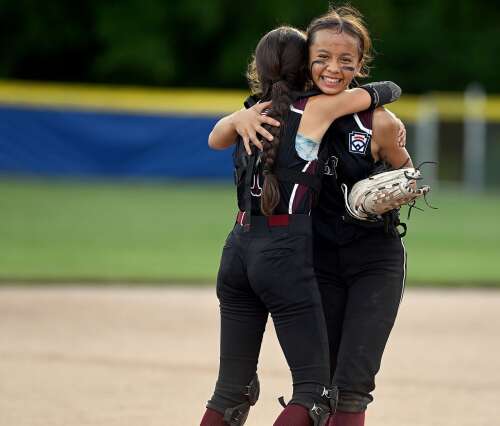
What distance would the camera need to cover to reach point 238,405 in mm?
4359

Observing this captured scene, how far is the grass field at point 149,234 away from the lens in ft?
39.8

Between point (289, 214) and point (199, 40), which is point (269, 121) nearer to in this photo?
point (289, 214)

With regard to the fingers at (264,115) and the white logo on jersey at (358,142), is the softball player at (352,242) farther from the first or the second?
the fingers at (264,115)

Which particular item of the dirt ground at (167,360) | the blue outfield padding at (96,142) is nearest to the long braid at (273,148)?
the dirt ground at (167,360)

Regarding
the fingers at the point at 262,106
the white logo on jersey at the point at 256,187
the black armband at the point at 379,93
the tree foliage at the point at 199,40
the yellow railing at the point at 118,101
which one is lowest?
the yellow railing at the point at 118,101

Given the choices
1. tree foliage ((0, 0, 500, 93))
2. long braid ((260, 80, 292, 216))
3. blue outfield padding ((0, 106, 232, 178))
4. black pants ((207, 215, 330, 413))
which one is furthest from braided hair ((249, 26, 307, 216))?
tree foliage ((0, 0, 500, 93))

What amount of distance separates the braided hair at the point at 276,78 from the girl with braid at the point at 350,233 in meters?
0.04

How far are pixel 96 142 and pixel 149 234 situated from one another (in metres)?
10.3

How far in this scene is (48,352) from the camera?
7.66 meters

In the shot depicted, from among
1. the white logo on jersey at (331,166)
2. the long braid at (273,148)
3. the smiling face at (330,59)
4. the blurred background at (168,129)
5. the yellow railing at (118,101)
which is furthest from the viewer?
the yellow railing at (118,101)

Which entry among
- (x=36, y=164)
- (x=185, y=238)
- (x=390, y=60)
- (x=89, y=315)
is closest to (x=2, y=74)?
(x=36, y=164)

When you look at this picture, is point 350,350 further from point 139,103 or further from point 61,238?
point 139,103

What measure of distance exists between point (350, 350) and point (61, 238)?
36.2ft

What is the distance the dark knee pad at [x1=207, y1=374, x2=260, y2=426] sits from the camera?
4.34 m
